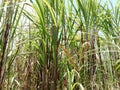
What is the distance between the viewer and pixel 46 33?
1.02 metres

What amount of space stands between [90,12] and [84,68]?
28 centimetres

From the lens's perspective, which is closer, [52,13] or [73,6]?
[52,13]

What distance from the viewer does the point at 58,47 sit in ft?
3.58

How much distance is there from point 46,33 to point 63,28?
0.45ft

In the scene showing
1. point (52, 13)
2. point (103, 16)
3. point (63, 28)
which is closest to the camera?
point (52, 13)

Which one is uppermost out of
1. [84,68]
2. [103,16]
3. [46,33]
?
[103,16]

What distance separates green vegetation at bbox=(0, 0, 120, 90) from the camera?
0.96 metres

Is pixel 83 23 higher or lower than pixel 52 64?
higher

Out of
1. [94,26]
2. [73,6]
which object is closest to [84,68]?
[94,26]

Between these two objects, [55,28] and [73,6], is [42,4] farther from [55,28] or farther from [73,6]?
[73,6]

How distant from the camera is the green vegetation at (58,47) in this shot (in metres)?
0.96

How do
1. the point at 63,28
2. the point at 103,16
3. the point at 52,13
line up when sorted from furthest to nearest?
the point at 103,16
the point at 63,28
the point at 52,13

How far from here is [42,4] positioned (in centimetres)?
105

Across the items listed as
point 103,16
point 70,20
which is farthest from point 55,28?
point 103,16
